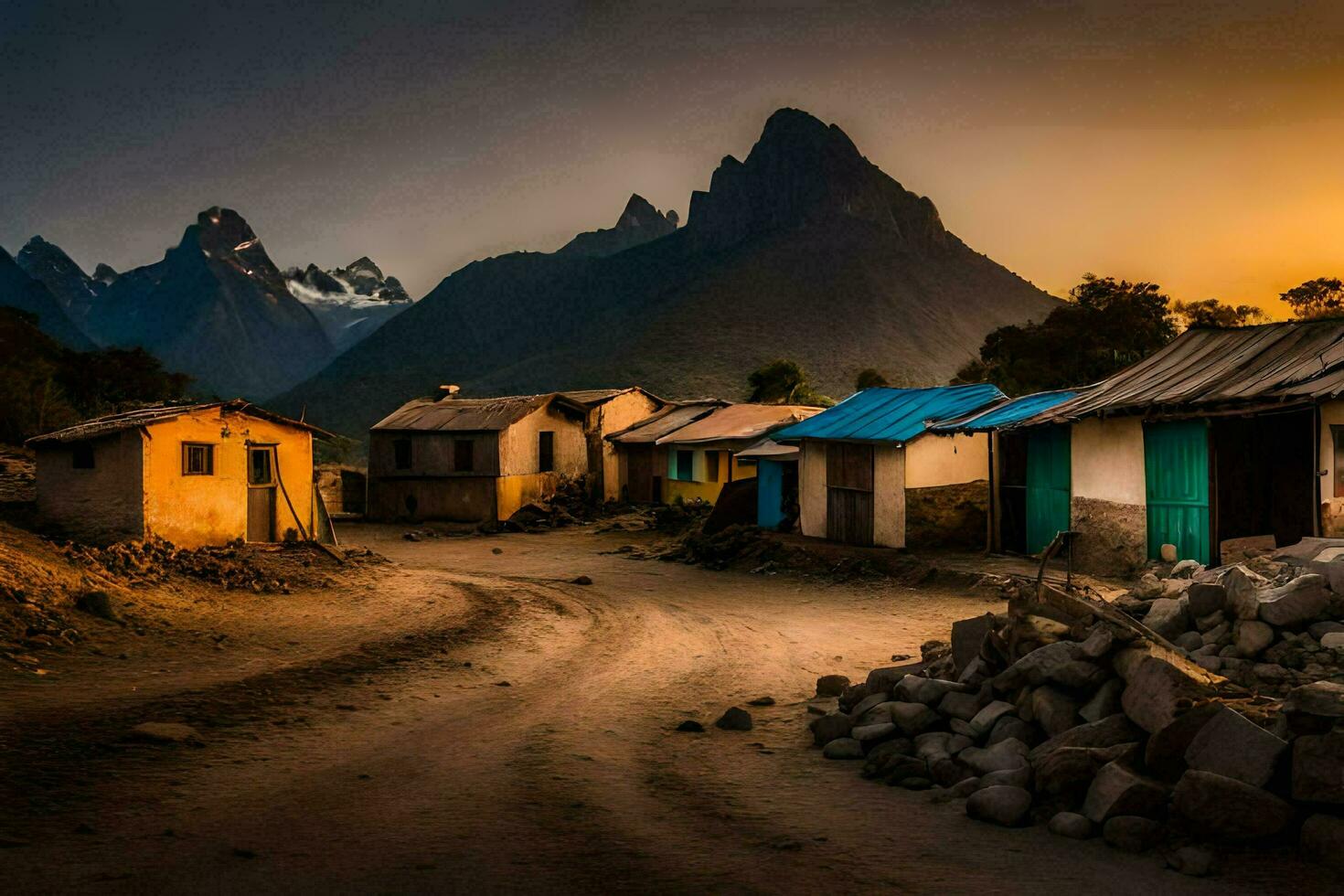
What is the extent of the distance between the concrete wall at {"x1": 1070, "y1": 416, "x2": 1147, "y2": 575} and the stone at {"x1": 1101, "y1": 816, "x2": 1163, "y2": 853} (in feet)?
37.6

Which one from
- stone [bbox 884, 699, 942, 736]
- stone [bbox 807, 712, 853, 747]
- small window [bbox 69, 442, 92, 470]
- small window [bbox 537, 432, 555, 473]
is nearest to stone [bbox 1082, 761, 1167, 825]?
stone [bbox 884, 699, 942, 736]

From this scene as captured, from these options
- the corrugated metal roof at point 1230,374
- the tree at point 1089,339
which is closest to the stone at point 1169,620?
the corrugated metal roof at point 1230,374

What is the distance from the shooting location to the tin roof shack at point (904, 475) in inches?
799

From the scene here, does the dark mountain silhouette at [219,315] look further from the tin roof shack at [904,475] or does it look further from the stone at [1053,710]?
the stone at [1053,710]

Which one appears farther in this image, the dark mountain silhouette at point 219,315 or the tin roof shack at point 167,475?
the dark mountain silhouette at point 219,315

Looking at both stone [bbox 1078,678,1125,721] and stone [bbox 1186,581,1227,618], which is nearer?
stone [bbox 1078,678,1125,721]

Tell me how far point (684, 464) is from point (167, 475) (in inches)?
799

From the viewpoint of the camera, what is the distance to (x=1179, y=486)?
49.4 feet

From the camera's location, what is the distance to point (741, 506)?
26.4 meters

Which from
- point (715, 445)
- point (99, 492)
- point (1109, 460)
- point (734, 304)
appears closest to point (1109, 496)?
point (1109, 460)

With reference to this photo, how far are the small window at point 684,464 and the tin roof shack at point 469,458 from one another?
16.9 feet

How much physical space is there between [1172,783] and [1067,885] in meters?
1.32

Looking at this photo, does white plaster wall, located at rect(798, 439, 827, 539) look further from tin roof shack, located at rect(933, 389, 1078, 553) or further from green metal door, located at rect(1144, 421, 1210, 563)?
green metal door, located at rect(1144, 421, 1210, 563)

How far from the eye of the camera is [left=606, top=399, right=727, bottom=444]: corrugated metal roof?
37312 mm
